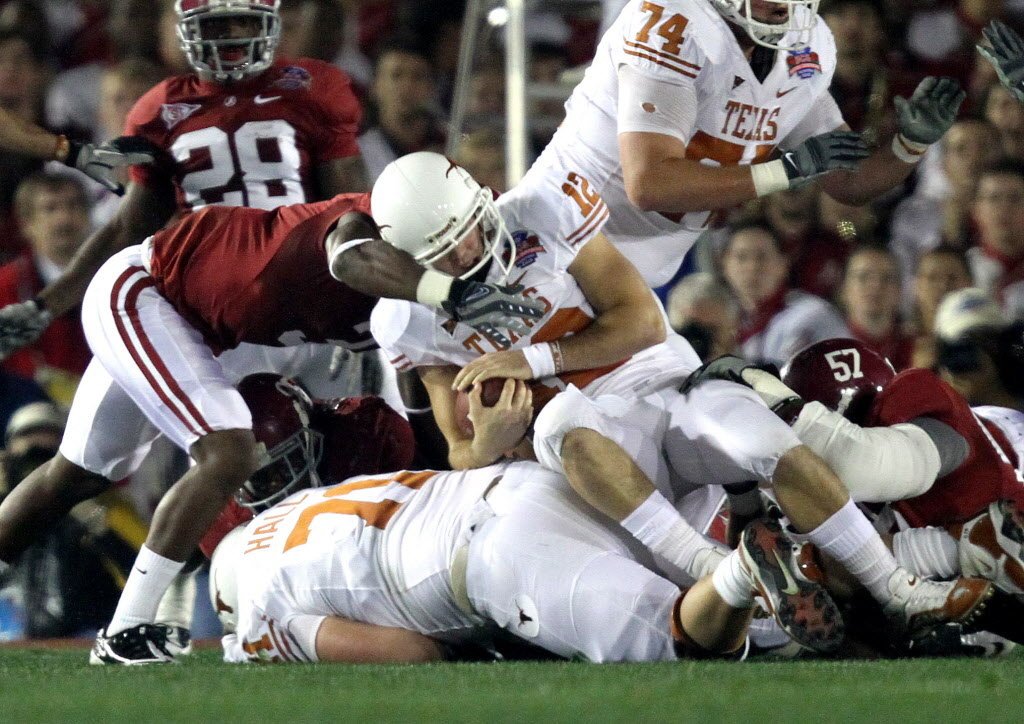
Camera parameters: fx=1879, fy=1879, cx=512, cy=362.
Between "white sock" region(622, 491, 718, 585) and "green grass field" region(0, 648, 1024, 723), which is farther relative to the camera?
"white sock" region(622, 491, 718, 585)

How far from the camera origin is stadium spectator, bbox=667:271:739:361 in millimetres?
6312

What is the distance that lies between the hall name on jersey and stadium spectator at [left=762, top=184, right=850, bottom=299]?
199cm

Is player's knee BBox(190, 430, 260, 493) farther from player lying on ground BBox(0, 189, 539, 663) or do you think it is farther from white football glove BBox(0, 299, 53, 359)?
white football glove BBox(0, 299, 53, 359)

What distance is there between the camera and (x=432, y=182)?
4359 mm

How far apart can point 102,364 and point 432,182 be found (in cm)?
105

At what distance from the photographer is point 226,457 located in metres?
4.46

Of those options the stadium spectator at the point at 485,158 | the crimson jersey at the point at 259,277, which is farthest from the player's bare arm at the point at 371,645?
the stadium spectator at the point at 485,158

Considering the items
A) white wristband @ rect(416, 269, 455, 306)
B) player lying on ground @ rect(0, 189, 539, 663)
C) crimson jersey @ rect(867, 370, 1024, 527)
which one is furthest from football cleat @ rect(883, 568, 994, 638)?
white wristband @ rect(416, 269, 455, 306)

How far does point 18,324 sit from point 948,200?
11.2ft

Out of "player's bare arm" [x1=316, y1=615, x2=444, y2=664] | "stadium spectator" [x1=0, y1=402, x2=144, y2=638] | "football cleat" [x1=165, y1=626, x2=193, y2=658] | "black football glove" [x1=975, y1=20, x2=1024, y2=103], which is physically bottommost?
"stadium spectator" [x1=0, y1=402, x2=144, y2=638]

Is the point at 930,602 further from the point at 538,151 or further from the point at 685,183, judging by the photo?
the point at 538,151

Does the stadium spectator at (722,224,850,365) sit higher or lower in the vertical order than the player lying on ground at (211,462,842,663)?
lower

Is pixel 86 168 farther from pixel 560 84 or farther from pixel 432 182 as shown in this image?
pixel 560 84

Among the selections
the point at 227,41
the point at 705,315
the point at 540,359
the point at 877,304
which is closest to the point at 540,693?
the point at 540,359
